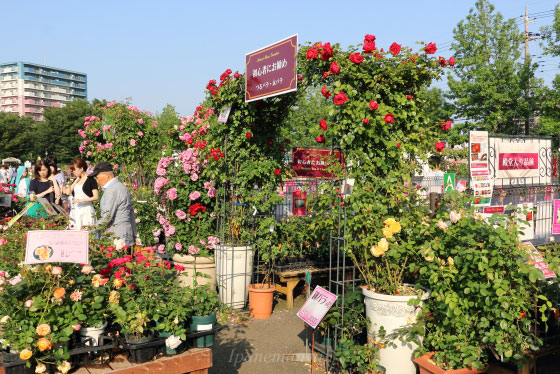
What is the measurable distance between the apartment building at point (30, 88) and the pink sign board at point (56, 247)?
433ft

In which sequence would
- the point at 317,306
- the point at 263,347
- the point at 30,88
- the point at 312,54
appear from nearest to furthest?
the point at 317,306 < the point at 312,54 < the point at 263,347 < the point at 30,88

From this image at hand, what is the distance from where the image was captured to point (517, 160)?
22.9ft

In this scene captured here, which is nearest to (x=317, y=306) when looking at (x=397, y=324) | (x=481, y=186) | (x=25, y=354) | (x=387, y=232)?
(x=397, y=324)

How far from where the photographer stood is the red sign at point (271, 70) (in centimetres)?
465

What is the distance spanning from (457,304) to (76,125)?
195 ft

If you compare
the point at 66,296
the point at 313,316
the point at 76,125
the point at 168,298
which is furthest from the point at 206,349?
the point at 76,125

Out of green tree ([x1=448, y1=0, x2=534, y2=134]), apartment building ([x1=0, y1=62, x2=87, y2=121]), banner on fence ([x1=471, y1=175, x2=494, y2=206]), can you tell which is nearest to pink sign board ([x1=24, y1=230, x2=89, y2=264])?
banner on fence ([x1=471, y1=175, x2=494, y2=206])

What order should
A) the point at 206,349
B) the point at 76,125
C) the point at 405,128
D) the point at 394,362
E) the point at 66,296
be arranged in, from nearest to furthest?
1. the point at 66,296
2. the point at 206,349
3. the point at 394,362
4. the point at 405,128
5. the point at 76,125

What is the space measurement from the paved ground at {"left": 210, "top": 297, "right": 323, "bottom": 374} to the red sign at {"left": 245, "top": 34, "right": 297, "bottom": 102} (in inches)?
102

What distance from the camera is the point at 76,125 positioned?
2203 inches

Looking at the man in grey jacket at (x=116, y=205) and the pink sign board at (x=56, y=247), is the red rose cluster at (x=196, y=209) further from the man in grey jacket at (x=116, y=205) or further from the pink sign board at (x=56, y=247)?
the pink sign board at (x=56, y=247)

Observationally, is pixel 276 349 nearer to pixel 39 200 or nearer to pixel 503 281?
pixel 503 281

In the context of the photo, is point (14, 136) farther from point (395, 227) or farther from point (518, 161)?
point (395, 227)

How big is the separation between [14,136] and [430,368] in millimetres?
60506
